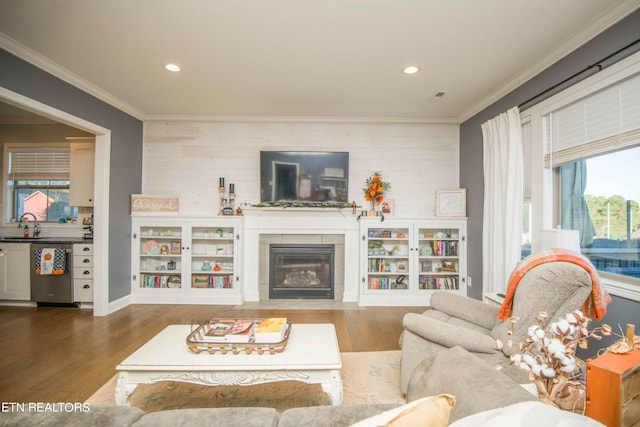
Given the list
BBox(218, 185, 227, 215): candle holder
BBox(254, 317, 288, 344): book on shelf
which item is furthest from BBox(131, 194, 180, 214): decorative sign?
BBox(254, 317, 288, 344): book on shelf

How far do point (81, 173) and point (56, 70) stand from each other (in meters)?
1.61

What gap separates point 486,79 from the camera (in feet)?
9.92

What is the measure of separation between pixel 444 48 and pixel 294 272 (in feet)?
10.4

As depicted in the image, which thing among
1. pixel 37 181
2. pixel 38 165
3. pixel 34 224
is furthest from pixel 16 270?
pixel 38 165

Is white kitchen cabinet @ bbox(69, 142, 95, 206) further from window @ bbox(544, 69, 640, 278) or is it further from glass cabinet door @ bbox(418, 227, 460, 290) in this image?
window @ bbox(544, 69, 640, 278)

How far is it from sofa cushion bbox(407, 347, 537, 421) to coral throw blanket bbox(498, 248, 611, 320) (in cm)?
79

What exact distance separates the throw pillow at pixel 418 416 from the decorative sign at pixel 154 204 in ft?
13.3

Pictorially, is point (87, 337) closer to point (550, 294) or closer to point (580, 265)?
point (550, 294)

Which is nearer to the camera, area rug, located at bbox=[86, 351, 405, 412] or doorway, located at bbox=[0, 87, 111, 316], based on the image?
area rug, located at bbox=[86, 351, 405, 412]

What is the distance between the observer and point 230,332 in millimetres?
1871

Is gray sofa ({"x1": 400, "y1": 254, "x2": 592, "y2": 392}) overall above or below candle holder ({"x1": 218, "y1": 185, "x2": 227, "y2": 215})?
below

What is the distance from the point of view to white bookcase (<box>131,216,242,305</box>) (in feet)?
13.1

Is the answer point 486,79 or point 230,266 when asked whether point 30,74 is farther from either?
point 486,79

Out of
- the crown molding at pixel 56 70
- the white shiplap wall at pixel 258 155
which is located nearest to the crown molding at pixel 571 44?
the white shiplap wall at pixel 258 155
